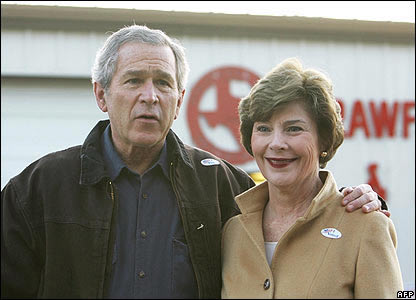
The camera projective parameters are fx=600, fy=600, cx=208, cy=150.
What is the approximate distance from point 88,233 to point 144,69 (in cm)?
88

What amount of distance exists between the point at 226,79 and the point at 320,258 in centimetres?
590

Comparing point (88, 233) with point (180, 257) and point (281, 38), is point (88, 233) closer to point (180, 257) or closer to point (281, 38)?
point (180, 257)

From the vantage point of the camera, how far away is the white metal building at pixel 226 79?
813cm

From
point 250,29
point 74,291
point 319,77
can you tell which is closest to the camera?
point 74,291

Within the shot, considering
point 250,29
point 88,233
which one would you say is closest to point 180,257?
point 88,233

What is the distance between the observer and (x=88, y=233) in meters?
2.95

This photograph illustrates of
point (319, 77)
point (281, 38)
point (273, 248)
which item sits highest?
point (281, 38)

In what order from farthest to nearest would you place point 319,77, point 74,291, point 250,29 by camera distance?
point 250,29 < point 319,77 < point 74,291

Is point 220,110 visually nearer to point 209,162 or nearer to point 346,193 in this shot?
point 209,162

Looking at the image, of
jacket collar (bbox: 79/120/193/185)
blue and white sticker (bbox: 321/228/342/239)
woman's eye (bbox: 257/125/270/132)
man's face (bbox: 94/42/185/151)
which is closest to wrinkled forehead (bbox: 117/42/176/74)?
man's face (bbox: 94/42/185/151)

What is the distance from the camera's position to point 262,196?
10.9 feet

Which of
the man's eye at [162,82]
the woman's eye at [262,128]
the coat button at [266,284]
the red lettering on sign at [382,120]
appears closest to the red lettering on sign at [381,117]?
the red lettering on sign at [382,120]

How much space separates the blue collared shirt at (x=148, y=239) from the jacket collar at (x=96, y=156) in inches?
2.6

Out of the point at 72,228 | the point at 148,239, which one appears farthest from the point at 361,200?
the point at 72,228
